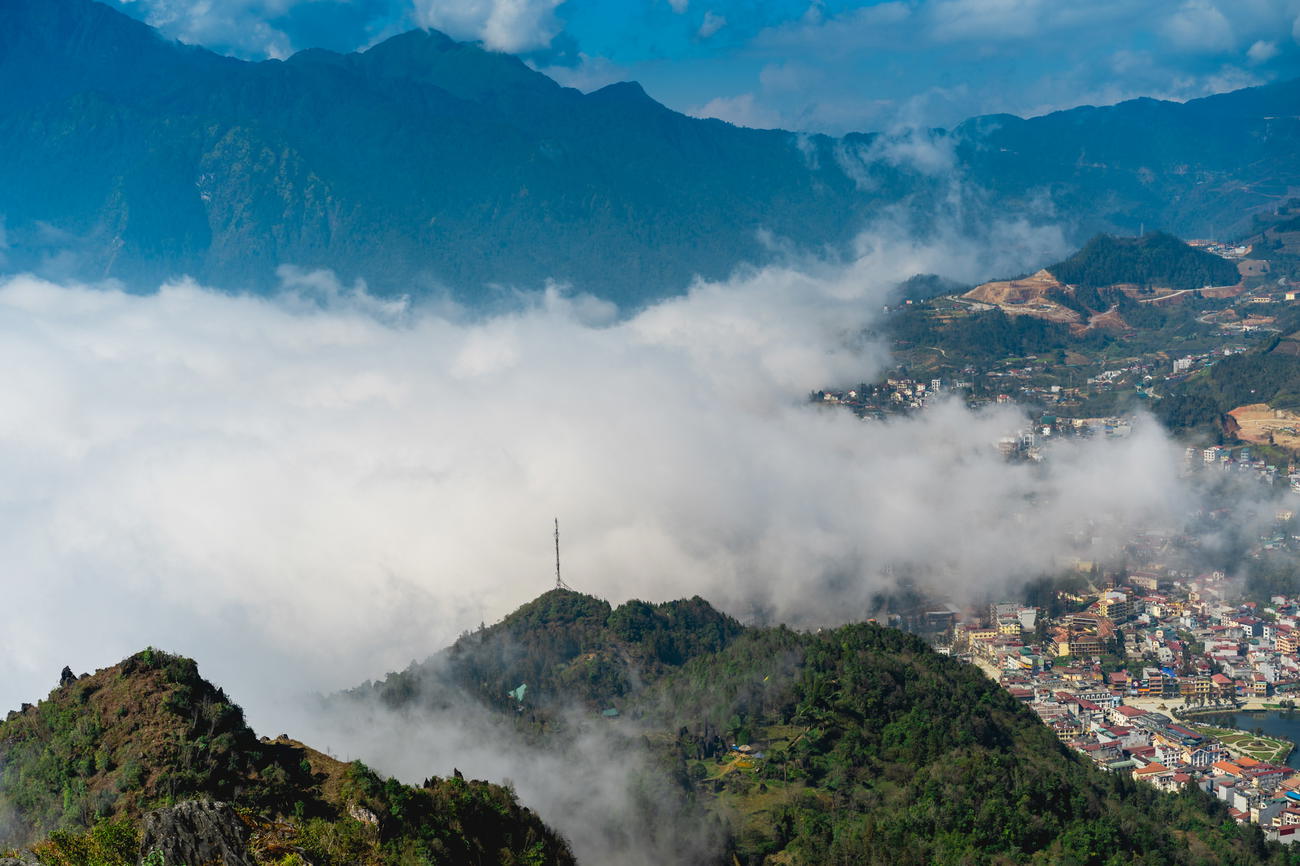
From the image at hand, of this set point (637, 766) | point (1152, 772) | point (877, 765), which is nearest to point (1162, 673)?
point (1152, 772)

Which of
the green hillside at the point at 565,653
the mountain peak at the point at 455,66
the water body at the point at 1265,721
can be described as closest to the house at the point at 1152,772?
the water body at the point at 1265,721

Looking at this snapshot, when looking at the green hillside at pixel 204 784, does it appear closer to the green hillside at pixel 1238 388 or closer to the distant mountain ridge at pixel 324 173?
the green hillside at pixel 1238 388

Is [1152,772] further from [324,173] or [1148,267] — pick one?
[324,173]

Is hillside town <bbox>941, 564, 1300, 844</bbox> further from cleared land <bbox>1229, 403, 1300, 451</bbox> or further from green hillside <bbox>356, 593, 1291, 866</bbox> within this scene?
cleared land <bbox>1229, 403, 1300, 451</bbox>

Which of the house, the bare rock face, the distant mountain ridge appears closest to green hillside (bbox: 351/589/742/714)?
the house

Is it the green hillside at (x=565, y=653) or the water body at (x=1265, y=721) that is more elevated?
the green hillside at (x=565, y=653)

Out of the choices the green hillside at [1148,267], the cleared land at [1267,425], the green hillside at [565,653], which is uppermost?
the green hillside at [1148,267]
